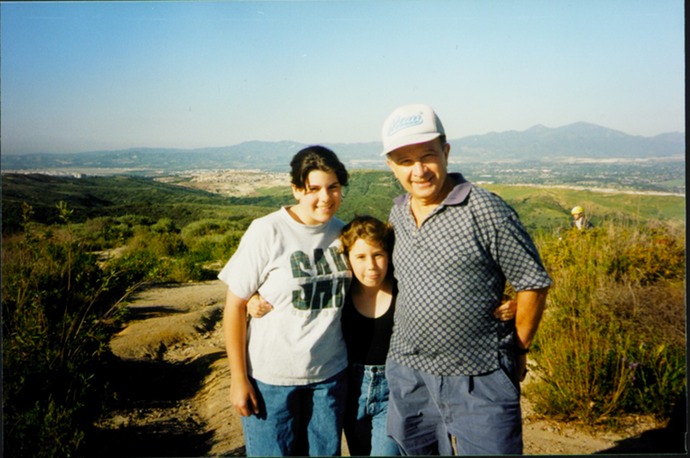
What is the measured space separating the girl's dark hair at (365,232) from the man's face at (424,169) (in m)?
0.23

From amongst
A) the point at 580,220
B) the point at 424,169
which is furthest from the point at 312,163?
the point at 580,220

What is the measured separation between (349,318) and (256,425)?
2.16ft

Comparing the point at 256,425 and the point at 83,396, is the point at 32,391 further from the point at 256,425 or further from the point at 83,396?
the point at 256,425

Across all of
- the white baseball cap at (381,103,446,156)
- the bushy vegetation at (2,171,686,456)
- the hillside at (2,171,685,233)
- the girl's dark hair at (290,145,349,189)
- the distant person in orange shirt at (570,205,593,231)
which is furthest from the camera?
the distant person in orange shirt at (570,205,593,231)

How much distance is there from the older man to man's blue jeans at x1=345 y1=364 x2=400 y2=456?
14 cm

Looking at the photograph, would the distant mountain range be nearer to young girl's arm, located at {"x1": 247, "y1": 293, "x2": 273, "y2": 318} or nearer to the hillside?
the hillside

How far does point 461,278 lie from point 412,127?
2.23ft

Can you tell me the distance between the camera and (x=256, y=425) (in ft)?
7.72

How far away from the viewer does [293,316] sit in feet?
7.39

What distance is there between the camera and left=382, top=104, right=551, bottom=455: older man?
2068mm

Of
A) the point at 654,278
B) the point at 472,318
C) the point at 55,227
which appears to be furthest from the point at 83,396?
the point at 654,278

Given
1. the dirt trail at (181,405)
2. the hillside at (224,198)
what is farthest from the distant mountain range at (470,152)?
the dirt trail at (181,405)

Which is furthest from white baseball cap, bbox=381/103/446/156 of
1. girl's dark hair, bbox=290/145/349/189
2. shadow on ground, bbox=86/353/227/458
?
shadow on ground, bbox=86/353/227/458

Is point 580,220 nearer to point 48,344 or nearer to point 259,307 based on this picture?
point 259,307
